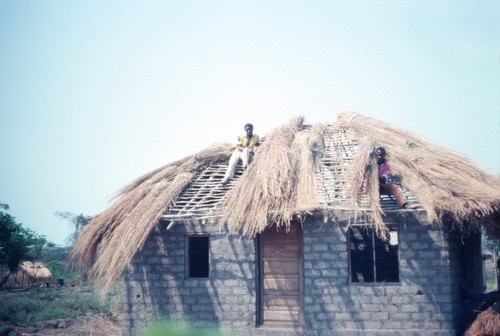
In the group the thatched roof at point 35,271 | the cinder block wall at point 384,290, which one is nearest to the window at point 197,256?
the cinder block wall at point 384,290

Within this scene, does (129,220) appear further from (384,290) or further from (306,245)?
(384,290)

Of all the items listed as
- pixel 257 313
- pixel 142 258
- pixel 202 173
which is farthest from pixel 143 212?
pixel 257 313

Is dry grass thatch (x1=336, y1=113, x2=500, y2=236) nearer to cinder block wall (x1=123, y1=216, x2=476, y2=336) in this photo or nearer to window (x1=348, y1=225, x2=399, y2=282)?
cinder block wall (x1=123, y1=216, x2=476, y2=336)

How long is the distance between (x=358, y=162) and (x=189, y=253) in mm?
3904

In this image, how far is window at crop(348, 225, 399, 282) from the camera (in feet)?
27.8

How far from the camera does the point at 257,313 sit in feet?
29.1

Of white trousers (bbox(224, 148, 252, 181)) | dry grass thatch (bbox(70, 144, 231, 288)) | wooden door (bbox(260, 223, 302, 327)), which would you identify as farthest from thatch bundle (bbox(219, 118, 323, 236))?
dry grass thatch (bbox(70, 144, 231, 288))

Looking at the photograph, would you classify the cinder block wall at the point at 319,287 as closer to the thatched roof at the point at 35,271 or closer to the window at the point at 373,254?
the window at the point at 373,254

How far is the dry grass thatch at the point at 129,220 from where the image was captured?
868cm

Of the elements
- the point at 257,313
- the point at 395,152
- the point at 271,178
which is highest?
the point at 395,152

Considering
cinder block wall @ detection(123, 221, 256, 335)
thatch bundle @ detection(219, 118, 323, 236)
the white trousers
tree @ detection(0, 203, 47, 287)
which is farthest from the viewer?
tree @ detection(0, 203, 47, 287)

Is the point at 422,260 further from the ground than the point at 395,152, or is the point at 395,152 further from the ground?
the point at 395,152

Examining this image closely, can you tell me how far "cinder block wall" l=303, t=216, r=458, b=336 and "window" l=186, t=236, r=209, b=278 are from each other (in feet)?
7.11

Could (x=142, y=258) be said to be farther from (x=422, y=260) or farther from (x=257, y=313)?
(x=422, y=260)
